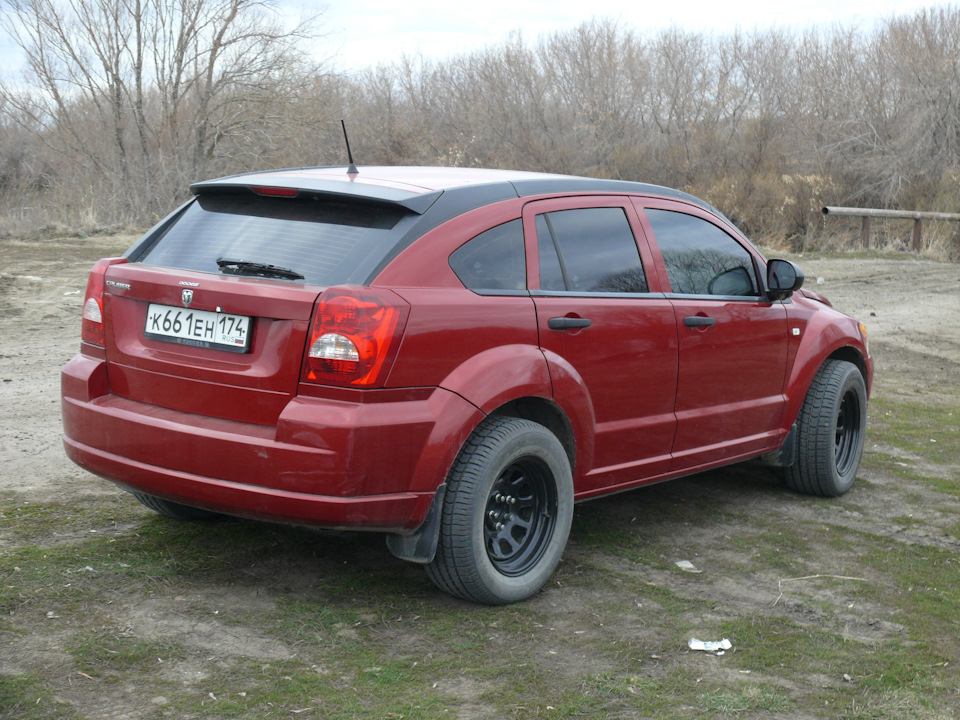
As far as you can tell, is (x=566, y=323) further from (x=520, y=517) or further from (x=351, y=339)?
(x=351, y=339)

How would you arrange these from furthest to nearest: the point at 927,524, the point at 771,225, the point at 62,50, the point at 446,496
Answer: the point at 771,225 < the point at 62,50 < the point at 927,524 < the point at 446,496

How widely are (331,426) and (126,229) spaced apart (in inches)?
640

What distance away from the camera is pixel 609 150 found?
30.4 m

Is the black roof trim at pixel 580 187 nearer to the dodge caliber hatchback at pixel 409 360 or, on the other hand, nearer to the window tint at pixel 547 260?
the dodge caliber hatchback at pixel 409 360

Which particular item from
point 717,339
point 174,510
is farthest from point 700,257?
point 174,510

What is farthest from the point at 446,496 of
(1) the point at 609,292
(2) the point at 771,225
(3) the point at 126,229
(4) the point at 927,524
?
A: (2) the point at 771,225

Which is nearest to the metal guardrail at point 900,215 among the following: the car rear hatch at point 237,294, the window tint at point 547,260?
the window tint at point 547,260

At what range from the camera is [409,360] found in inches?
137

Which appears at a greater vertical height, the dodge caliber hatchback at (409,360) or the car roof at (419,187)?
the car roof at (419,187)

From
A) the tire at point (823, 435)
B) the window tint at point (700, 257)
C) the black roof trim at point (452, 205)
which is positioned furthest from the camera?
the tire at point (823, 435)

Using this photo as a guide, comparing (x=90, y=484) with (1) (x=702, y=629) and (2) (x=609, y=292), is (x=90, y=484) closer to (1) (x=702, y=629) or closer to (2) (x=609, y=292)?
(2) (x=609, y=292)

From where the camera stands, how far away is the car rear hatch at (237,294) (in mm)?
3520

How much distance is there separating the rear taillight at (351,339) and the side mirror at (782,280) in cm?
257

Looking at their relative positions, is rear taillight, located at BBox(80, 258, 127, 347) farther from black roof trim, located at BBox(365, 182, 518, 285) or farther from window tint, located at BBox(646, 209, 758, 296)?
window tint, located at BBox(646, 209, 758, 296)
